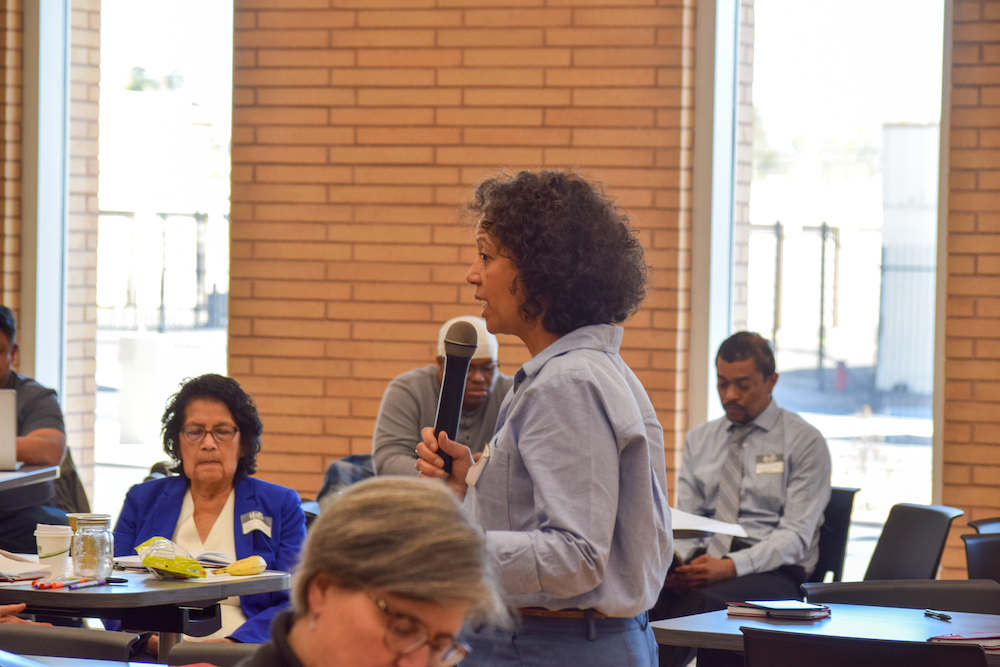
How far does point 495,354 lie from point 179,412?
54.2 inches

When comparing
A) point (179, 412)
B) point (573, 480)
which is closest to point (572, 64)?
point (179, 412)

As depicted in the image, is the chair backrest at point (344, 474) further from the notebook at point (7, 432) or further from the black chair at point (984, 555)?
the black chair at point (984, 555)

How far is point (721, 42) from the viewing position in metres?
4.94

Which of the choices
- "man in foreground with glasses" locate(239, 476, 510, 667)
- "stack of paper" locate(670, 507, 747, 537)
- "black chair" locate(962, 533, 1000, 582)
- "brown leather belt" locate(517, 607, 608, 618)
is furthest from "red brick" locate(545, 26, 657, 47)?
"man in foreground with glasses" locate(239, 476, 510, 667)

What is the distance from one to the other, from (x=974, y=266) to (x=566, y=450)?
3.71 meters

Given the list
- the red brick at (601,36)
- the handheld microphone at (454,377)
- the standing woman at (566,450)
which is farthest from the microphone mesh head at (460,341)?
the red brick at (601,36)

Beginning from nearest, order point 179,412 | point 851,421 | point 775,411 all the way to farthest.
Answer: point 179,412
point 775,411
point 851,421

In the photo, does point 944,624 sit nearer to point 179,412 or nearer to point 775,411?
point 775,411

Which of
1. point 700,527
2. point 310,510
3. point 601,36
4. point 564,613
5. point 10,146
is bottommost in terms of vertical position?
point 310,510

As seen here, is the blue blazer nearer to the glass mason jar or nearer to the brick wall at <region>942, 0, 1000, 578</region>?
the glass mason jar

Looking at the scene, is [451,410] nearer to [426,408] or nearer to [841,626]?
[841,626]

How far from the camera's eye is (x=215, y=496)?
10.9 feet

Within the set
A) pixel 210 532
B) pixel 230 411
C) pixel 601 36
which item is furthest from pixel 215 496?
pixel 601 36

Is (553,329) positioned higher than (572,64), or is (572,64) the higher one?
(572,64)
